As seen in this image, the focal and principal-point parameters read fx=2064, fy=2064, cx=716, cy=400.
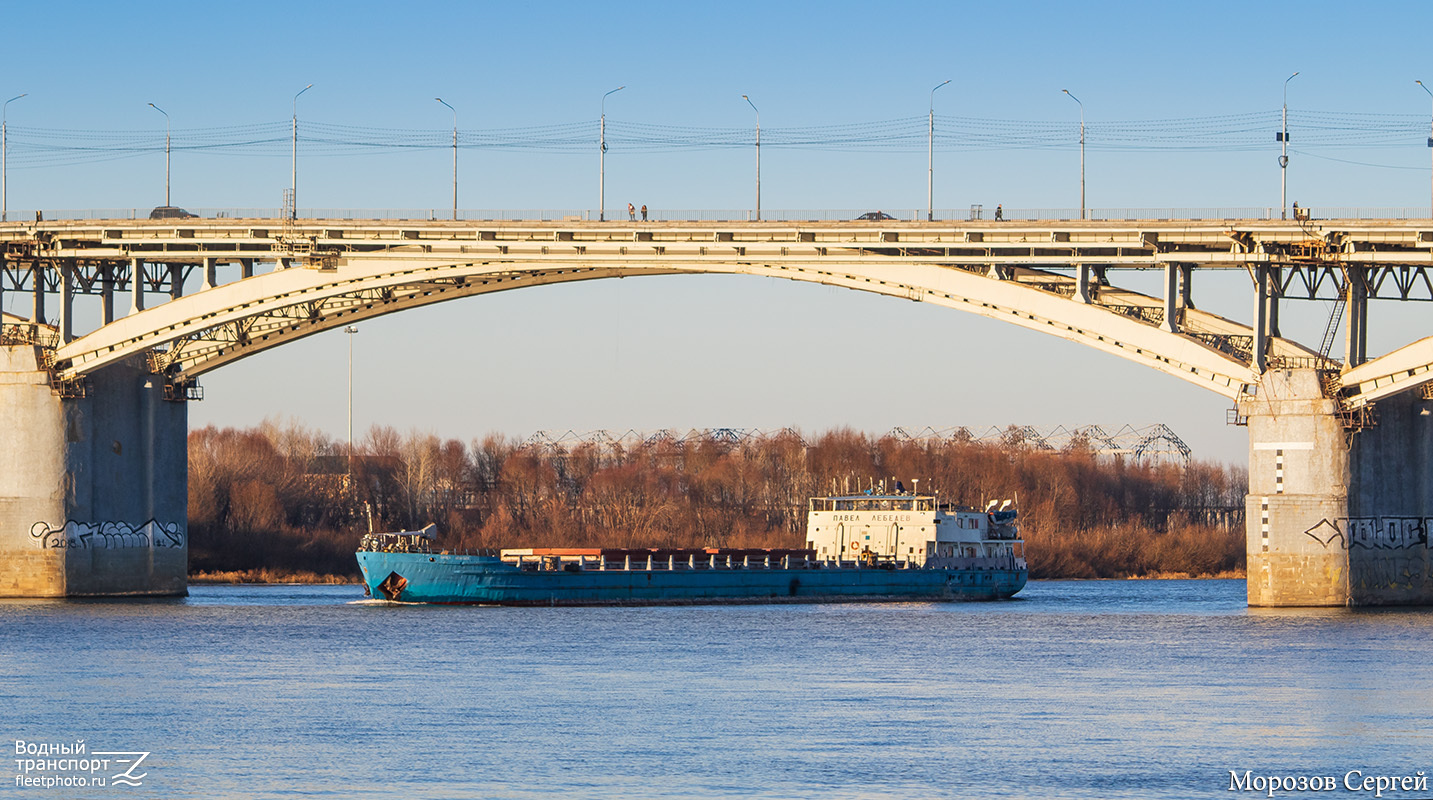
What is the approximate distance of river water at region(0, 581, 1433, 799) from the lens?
25.7 metres

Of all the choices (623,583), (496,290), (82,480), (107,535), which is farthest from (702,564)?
(82,480)

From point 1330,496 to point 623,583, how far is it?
21.4m

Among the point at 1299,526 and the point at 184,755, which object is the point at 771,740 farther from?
the point at 1299,526

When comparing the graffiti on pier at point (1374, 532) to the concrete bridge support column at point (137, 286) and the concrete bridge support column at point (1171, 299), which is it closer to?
the concrete bridge support column at point (1171, 299)

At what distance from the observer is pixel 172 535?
66125 mm

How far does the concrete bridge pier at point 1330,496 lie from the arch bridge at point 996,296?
0.18 ft

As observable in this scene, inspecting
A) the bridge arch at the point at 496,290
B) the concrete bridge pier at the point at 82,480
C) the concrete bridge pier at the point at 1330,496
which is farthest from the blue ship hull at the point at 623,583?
the concrete bridge pier at the point at 1330,496

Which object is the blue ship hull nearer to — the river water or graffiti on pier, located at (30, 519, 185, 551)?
the river water

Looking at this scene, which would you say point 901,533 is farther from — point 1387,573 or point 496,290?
point 1387,573

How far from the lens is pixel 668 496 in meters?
110

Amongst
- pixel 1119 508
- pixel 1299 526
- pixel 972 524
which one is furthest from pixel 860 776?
pixel 1119 508

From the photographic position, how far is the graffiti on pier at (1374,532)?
5347 cm

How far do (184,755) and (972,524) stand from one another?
47.6 meters

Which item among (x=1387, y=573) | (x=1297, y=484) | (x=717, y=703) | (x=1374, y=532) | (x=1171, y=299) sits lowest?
(x=717, y=703)
